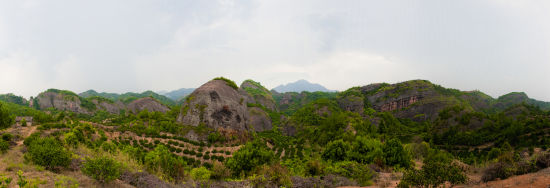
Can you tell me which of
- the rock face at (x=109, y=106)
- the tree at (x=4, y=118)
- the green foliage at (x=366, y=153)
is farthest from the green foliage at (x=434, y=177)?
the rock face at (x=109, y=106)

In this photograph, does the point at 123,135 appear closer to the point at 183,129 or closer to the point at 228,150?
the point at 183,129

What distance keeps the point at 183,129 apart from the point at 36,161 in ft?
92.8

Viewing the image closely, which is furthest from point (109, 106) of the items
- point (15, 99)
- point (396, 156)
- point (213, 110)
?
point (396, 156)

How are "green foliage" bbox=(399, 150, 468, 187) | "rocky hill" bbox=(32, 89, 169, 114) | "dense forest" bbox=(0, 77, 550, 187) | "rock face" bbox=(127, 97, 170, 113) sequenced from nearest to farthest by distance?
"green foliage" bbox=(399, 150, 468, 187) < "dense forest" bbox=(0, 77, 550, 187) < "rock face" bbox=(127, 97, 170, 113) < "rocky hill" bbox=(32, 89, 169, 114)

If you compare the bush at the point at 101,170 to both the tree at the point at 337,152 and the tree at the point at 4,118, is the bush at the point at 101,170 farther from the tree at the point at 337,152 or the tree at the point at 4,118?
the tree at the point at 337,152

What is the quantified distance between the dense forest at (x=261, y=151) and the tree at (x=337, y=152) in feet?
0.48

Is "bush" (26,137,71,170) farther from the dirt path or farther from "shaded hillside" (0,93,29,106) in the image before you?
"shaded hillside" (0,93,29,106)

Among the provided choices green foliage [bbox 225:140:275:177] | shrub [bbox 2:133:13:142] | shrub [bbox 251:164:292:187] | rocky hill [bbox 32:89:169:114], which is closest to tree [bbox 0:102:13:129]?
shrub [bbox 2:133:13:142]

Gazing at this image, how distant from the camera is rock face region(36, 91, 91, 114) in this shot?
103438 mm

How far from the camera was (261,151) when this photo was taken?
2327 centimetres

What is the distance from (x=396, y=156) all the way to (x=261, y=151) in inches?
696

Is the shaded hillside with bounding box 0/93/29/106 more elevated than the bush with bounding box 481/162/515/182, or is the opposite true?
the shaded hillside with bounding box 0/93/29/106

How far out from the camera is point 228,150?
Result: 36.6 metres

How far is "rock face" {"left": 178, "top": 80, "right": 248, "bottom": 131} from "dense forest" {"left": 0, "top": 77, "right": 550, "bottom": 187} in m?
0.32
